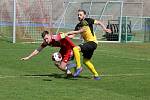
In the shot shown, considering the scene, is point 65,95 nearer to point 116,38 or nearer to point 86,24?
point 86,24

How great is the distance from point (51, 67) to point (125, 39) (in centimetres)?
1970

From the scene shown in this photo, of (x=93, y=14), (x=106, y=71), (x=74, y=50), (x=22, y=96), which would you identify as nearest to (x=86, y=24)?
(x=74, y=50)

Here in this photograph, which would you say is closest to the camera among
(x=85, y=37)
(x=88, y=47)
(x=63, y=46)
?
(x=88, y=47)

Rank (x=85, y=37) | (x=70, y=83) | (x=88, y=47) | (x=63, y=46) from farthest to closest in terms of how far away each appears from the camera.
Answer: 1. (x=63, y=46)
2. (x=85, y=37)
3. (x=88, y=47)
4. (x=70, y=83)

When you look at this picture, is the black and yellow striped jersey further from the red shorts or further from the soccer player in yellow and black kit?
the red shorts

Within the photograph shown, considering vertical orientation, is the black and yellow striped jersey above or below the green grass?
above

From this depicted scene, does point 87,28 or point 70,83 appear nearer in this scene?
point 70,83

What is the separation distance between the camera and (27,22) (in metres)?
37.7

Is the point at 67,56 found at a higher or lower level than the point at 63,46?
lower

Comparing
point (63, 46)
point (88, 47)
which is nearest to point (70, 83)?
point (88, 47)

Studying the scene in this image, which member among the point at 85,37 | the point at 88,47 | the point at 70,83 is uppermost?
the point at 85,37

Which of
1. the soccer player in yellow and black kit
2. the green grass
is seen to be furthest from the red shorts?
the green grass

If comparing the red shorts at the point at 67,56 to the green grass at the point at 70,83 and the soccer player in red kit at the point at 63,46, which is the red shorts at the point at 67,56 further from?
the green grass at the point at 70,83

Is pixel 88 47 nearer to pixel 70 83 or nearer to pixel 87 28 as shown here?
pixel 87 28
